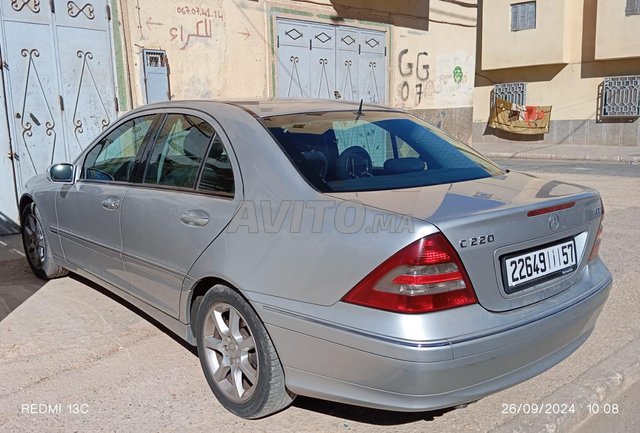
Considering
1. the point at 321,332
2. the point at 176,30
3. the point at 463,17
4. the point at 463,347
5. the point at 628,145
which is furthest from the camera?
the point at 628,145

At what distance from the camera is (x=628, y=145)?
66.0ft

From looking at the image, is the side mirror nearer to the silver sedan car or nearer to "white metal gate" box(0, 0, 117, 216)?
the silver sedan car

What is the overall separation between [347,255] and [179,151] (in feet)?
A: 4.90

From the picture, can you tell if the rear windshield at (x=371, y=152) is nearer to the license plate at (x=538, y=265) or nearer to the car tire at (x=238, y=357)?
the license plate at (x=538, y=265)

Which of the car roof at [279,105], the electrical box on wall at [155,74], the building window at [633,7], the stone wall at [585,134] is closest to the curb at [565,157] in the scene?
the stone wall at [585,134]

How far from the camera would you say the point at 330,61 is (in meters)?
9.91

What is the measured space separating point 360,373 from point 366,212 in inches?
24.8

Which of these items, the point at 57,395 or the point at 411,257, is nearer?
the point at 411,257

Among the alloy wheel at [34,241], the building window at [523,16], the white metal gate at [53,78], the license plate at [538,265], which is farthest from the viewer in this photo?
the building window at [523,16]

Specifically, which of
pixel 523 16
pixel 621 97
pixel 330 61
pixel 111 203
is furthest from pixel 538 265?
pixel 523 16

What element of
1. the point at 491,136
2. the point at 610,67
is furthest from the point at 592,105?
the point at 491,136

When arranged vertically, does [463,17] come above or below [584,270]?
above

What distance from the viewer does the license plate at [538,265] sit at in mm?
2352

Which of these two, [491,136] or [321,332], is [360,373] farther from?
[491,136]
